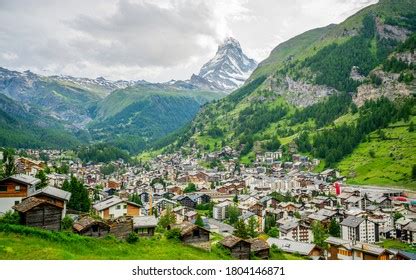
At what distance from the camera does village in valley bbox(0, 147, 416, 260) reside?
22.7 m

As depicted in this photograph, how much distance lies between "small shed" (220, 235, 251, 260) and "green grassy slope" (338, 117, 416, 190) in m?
44.3

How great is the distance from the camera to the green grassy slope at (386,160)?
62825mm

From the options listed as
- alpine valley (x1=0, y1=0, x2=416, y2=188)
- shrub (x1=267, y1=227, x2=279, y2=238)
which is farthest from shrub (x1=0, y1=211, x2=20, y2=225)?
alpine valley (x1=0, y1=0, x2=416, y2=188)

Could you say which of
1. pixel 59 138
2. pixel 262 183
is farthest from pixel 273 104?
pixel 59 138

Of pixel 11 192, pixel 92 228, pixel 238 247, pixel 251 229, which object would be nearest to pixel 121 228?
pixel 92 228

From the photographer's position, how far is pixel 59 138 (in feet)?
585

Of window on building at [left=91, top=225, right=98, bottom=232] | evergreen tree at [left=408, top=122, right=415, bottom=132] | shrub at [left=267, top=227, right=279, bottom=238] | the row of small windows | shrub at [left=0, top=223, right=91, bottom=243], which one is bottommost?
shrub at [left=267, top=227, right=279, bottom=238]

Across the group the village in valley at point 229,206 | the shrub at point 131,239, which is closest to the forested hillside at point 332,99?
the village in valley at point 229,206

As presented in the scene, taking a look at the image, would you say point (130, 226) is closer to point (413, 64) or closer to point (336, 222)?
point (336, 222)

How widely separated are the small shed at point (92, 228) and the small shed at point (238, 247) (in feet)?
23.9

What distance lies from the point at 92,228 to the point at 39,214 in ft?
9.10

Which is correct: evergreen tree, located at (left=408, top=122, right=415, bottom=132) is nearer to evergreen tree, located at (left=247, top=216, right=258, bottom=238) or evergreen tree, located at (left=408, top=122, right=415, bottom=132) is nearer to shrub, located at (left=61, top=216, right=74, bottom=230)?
evergreen tree, located at (left=247, top=216, right=258, bottom=238)
